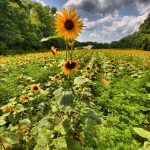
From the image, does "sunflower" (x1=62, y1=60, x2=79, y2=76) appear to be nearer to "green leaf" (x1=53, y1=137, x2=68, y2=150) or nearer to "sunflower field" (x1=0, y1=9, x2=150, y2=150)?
"sunflower field" (x1=0, y1=9, x2=150, y2=150)

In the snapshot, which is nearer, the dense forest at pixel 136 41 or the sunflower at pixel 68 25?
the sunflower at pixel 68 25

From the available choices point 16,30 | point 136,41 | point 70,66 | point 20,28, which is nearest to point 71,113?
point 70,66

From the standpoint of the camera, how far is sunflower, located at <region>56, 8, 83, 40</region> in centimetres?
288

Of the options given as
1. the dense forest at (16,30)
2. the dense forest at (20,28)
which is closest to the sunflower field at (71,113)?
the dense forest at (20,28)

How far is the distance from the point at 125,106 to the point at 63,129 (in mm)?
3148

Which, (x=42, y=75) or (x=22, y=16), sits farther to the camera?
(x=22, y=16)

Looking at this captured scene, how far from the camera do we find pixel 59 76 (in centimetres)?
605

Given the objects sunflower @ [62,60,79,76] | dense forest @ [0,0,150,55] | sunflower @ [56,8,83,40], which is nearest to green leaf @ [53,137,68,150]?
sunflower @ [62,60,79,76]

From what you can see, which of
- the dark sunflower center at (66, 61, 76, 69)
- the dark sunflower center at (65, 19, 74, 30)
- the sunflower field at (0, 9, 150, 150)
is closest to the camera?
the sunflower field at (0, 9, 150, 150)

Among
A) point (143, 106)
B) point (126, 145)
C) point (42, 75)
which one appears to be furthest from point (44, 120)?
point (42, 75)

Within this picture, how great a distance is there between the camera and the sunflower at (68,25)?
2875mm

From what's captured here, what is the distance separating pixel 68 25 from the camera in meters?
2.91

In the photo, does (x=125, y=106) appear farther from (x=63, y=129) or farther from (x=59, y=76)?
(x=63, y=129)

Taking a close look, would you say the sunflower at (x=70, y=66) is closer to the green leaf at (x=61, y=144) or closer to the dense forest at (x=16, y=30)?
the green leaf at (x=61, y=144)
